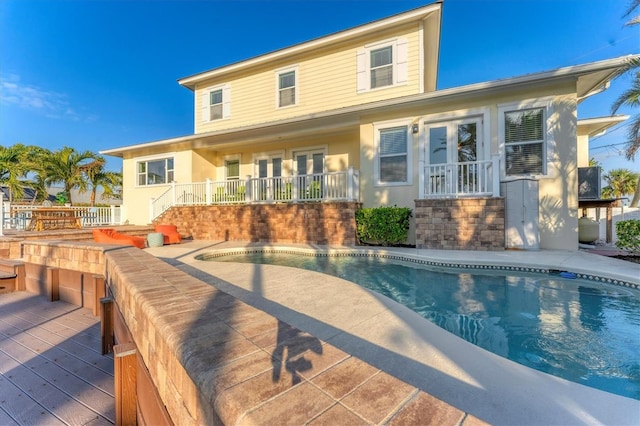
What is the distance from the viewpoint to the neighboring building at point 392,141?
7.09 metres

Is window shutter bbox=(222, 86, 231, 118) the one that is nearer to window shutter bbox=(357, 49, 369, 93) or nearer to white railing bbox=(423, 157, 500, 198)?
window shutter bbox=(357, 49, 369, 93)

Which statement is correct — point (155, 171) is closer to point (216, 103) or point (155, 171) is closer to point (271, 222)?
point (216, 103)

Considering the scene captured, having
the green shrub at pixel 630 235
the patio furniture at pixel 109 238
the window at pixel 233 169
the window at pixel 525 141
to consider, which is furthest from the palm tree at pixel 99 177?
the green shrub at pixel 630 235

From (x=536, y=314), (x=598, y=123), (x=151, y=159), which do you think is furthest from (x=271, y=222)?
(x=598, y=123)

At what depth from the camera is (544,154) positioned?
7.31 m

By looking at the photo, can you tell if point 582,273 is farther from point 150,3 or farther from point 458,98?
point 150,3

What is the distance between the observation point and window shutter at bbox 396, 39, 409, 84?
31.6 feet

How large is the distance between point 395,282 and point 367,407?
4.51m

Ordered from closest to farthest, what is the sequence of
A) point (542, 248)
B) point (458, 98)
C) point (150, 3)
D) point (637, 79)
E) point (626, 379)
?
point (626, 379) < point (542, 248) < point (458, 98) < point (637, 79) < point (150, 3)

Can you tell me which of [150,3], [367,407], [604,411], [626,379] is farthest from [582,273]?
[150,3]

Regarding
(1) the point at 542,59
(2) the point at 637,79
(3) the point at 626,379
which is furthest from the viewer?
(1) the point at 542,59

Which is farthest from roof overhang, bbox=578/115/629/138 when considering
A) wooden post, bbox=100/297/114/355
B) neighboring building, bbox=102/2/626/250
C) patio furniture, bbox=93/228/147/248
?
patio furniture, bbox=93/228/147/248

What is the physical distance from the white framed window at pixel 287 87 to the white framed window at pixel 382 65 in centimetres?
271

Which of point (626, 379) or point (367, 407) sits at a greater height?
point (367, 407)
